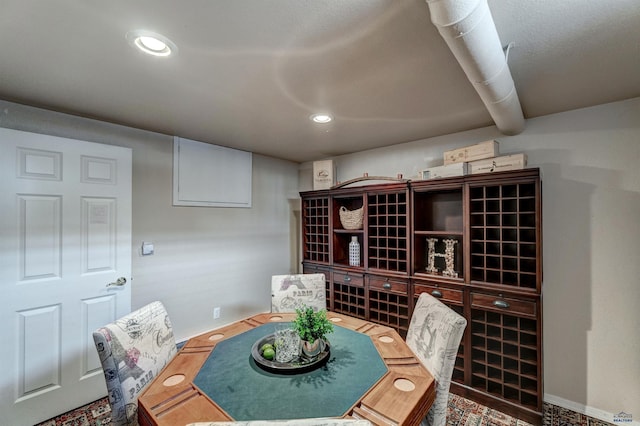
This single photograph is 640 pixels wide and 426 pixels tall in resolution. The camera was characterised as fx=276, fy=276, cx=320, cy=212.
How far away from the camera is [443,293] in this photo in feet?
7.88

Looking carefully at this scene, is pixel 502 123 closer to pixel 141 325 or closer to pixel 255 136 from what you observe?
pixel 255 136

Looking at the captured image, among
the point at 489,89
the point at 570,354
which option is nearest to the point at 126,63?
the point at 489,89

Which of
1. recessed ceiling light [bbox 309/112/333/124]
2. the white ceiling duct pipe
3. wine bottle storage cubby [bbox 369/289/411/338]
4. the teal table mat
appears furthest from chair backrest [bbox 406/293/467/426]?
recessed ceiling light [bbox 309/112/333/124]

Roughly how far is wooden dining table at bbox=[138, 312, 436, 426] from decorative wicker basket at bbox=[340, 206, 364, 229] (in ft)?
5.26

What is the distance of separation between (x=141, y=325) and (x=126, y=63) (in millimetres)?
1413

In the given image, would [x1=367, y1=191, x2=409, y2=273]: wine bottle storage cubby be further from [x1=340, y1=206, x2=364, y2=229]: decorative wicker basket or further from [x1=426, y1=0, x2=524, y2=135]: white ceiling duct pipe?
[x1=426, y1=0, x2=524, y2=135]: white ceiling duct pipe

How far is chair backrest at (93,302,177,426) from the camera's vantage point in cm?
127

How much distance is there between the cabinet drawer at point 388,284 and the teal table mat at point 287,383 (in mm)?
1150

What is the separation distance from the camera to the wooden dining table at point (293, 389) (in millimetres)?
1039

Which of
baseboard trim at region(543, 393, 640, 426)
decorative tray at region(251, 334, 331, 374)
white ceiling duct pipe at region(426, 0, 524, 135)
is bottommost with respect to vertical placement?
baseboard trim at region(543, 393, 640, 426)

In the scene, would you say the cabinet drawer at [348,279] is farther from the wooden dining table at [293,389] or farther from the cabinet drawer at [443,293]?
the wooden dining table at [293,389]

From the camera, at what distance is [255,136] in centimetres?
282

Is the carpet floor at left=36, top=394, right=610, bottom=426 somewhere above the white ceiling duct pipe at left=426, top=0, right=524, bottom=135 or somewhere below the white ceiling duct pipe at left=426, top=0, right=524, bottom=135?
below

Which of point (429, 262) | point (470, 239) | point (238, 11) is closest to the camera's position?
point (238, 11)
